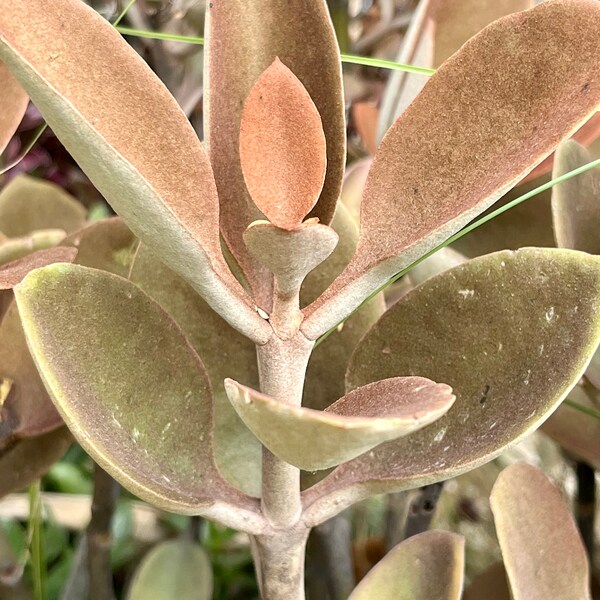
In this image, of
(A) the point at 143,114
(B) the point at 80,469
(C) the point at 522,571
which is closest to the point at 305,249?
(A) the point at 143,114

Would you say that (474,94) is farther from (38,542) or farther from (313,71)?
(38,542)

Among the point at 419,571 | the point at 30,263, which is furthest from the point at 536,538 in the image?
the point at 30,263

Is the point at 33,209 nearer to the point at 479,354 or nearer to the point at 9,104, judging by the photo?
the point at 9,104

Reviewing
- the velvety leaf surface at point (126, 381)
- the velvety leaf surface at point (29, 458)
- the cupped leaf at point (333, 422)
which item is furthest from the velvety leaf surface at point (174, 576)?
the cupped leaf at point (333, 422)

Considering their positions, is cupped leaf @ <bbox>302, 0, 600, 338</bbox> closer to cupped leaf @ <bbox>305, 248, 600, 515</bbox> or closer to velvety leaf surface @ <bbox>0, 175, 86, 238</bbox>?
cupped leaf @ <bbox>305, 248, 600, 515</bbox>

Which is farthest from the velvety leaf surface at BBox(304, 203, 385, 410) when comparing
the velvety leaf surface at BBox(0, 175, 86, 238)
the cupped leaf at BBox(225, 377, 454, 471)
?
the velvety leaf surface at BBox(0, 175, 86, 238)
